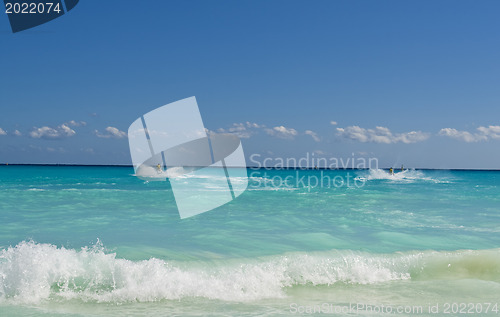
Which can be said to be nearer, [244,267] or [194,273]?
[194,273]

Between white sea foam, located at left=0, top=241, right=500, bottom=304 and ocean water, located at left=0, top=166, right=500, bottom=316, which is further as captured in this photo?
white sea foam, located at left=0, top=241, right=500, bottom=304

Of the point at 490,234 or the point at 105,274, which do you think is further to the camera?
the point at 490,234

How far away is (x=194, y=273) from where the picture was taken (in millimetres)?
7750

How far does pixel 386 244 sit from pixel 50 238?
904cm

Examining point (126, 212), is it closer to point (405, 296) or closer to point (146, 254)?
point (146, 254)

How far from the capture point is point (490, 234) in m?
12.5

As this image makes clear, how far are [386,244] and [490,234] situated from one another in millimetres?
4200

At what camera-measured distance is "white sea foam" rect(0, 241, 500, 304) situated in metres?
6.82

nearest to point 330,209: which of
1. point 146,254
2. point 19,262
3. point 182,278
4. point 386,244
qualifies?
point 386,244

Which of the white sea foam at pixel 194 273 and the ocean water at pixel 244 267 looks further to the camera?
the white sea foam at pixel 194 273

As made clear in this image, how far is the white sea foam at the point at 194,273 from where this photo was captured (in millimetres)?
6816

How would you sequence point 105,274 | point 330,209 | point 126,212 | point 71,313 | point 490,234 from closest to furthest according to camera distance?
point 71,313, point 105,274, point 490,234, point 126,212, point 330,209

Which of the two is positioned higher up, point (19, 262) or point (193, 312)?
point (19, 262)

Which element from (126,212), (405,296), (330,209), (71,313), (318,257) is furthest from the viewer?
(330,209)
